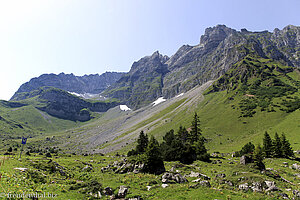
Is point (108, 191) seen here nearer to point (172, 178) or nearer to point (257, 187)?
point (172, 178)

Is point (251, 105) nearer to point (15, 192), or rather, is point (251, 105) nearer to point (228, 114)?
point (228, 114)

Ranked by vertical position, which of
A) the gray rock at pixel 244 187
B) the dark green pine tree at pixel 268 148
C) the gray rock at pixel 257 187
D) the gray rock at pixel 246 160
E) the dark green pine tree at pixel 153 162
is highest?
the dark green pine tree at pixel 153 162

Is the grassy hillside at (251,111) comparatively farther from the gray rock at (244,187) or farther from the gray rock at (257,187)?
the gray rock at (244,187)

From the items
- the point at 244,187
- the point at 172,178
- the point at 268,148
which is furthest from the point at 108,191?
the point at 268,148

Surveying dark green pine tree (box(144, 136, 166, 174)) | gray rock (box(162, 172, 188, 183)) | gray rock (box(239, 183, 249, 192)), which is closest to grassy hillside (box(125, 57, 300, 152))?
dark green pine tree (box(144, 136, 166, 174))

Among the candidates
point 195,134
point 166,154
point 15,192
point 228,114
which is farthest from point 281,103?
point 15,192

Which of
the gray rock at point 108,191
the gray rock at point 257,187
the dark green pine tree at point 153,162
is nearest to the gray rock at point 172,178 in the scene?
the gray rock at point 108,191

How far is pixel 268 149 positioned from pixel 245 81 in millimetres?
157211

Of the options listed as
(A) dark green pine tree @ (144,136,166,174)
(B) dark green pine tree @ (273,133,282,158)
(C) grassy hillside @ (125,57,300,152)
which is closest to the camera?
(A) dark green pine tree @ (144,136,166,174)

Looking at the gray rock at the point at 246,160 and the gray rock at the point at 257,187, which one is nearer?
the gray rock at the point at 257,187

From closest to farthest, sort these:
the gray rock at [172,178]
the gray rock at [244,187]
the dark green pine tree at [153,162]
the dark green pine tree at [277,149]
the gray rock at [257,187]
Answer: the gray rock at [257,187], the gray rock at [244,187], the gray rock at [172,178], the dark green pine tree at [153,162], the dark green pine tree at [277,149]

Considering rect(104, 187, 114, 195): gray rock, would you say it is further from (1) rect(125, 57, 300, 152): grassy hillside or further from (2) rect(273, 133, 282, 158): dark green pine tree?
(1) rect(125, 57, 300, 152): grassy hillside

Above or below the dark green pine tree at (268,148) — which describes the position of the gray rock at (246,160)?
above

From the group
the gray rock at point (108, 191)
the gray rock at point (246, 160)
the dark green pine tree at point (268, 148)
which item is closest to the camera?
the gray rock at point (108, 191)
